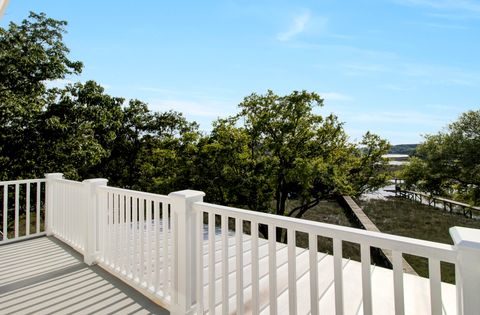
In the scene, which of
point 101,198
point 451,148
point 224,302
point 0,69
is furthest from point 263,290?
point 451,148

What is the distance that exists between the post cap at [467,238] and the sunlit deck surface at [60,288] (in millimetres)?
2067

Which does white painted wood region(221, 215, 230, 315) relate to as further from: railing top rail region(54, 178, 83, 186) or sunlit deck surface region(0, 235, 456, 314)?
railing top rail region(54, 178, 83, 186)

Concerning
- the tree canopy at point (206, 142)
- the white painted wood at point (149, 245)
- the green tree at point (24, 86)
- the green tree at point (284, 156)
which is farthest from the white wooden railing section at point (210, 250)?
the green tree at point (24, 86)

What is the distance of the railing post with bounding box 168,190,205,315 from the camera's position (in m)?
2.02

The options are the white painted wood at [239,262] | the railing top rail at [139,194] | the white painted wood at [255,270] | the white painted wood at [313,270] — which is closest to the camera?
the white painted wood at [313,270]

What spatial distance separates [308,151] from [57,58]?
8.88 m

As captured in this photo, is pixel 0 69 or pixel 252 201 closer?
pixel 0 69

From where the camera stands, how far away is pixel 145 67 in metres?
8.72

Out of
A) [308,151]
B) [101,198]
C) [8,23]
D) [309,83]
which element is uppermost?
[8,23]

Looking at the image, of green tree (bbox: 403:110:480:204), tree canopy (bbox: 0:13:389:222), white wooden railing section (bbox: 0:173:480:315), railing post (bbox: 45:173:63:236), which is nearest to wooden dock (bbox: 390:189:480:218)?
green tree (bbox: 403:110:480:204)

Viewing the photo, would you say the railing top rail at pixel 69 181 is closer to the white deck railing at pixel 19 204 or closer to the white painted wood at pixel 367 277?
the white deck railing at pixel 19 204

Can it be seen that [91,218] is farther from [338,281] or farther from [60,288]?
[338,281]

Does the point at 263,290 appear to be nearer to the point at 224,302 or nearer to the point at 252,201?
the point at 224,302

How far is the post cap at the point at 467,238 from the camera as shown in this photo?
94 centimetres
